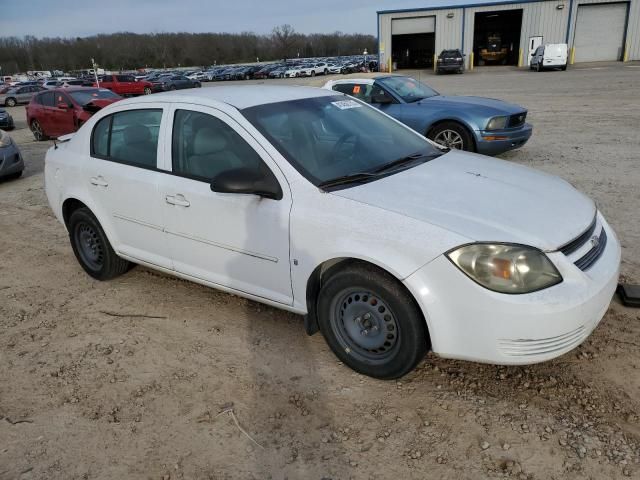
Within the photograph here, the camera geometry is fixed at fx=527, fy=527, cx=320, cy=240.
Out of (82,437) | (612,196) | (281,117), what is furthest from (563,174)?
(82,437)

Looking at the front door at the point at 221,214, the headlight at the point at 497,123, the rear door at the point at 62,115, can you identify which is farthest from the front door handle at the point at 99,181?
the rear door at the point at 62,115

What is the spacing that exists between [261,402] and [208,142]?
5.76ft

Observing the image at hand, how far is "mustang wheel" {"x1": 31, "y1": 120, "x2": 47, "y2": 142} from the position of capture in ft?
50.6

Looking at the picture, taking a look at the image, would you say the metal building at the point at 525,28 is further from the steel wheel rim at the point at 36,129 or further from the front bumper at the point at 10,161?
the front bumper at the point at 10,161

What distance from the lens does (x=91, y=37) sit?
116688 mm

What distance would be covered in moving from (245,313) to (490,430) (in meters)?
2.04

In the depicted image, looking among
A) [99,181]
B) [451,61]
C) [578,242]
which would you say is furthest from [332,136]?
[451,61]

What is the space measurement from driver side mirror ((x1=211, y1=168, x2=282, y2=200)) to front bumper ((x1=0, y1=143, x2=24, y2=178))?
8096 mm

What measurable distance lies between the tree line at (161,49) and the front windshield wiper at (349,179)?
99192mm

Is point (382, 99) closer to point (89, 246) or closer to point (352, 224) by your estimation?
point (89, 246)

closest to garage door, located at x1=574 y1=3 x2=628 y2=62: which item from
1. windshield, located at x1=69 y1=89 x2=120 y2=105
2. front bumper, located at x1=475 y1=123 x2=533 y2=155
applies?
windshield, located at x1=69 y1=89 x2=120 y2=105

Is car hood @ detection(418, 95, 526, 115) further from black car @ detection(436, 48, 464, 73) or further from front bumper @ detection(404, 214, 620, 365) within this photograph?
black car @ detection(436, 48, 464, 73)

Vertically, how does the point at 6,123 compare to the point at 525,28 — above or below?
below

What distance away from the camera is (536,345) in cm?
264
